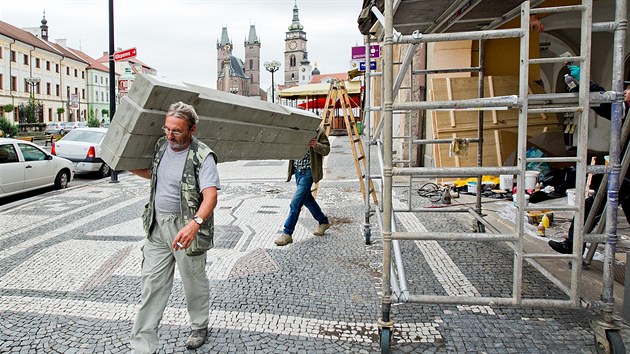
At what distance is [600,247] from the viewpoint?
5.32 metres

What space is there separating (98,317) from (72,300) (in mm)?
539

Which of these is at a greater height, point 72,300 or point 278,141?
point 278,141

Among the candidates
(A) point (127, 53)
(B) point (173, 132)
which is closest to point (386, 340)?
(B) point (173, 132)

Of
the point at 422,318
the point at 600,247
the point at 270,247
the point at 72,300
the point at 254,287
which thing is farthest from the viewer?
the point at 270,247

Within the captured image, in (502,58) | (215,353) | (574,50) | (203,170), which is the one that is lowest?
(215,353)

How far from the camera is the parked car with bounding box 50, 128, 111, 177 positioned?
48.4 feet

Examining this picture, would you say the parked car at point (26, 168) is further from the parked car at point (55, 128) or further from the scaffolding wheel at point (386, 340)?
the parked car at point (55, 128)

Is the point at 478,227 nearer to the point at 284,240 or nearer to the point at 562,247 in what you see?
the point at 562,247

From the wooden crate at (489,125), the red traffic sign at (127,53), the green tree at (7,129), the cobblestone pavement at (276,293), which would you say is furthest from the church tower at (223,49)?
the cobblestone pavement at (276,293)

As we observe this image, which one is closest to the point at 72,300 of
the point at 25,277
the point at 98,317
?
the point at 98,317

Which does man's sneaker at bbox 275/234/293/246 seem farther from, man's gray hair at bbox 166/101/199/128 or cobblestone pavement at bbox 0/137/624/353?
man's gray hair at bbox 166/101/199/128

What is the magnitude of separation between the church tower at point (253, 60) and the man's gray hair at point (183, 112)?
149 metres

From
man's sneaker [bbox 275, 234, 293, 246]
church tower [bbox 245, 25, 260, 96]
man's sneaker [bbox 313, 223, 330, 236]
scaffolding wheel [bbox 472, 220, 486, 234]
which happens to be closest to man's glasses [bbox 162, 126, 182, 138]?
man's sneaker [bbox 275, 234, 293, 246]

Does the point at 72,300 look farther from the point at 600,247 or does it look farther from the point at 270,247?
the point at 600,247
